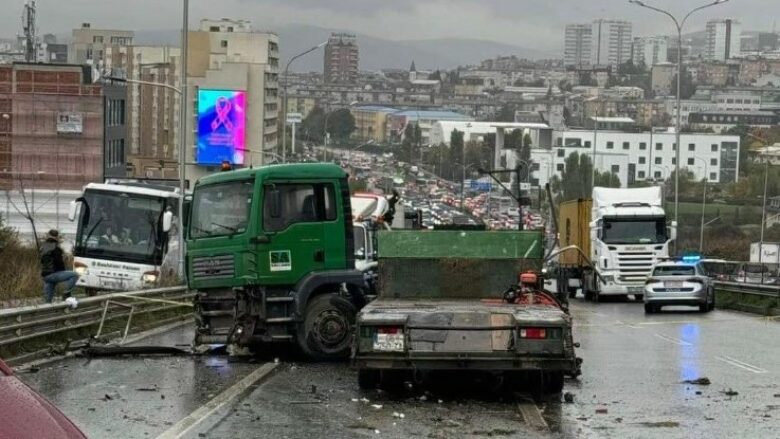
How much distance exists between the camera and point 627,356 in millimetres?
19516

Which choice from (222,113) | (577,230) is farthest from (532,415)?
(222,113)

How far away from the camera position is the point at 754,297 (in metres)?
37.8

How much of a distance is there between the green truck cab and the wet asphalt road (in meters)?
0.54

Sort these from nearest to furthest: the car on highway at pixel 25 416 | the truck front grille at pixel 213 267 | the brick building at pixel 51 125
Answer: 1. the car on highway at pixel 25 416
2. the truck front grille at pixel 213 267
3. the brick building at pixel 51 125

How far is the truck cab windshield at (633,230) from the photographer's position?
44156 mm

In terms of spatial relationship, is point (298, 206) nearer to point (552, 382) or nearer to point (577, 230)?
point (552, 382)

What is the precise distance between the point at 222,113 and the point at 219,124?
1377 millimetres

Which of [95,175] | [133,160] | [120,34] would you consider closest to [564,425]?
[95,175]

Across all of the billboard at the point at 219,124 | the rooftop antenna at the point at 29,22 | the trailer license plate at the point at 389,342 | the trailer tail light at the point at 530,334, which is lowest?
the trailer license plate at the point at 389,342

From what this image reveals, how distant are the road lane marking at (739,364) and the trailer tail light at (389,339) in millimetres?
5829

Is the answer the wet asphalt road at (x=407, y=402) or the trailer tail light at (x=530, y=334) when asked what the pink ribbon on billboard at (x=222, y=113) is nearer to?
the wet asphalt road at (x=407, y=402)

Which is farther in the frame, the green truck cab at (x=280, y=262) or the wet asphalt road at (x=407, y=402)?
the green truck cab at (x=280, y=262)

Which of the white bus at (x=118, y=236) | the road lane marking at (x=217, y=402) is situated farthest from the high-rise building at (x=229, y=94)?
the road lane marking at (x=217, y=402)

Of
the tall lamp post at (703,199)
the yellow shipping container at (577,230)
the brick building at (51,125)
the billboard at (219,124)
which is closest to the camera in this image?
the yellow shipping container at (577,230)
